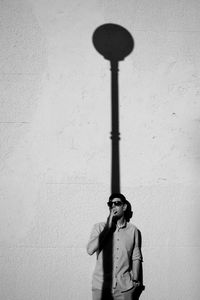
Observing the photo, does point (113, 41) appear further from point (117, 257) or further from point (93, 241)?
point (117, 257)

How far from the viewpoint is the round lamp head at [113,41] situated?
473 centimetres

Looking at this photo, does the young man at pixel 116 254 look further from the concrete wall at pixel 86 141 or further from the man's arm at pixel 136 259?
the concrete wall at pixel 86 141

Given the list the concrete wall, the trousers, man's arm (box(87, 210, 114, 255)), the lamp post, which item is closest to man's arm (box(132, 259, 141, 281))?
the trousers

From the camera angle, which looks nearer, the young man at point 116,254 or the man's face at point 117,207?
the young man at point 116,254

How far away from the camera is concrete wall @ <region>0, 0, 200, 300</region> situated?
448 centimetres

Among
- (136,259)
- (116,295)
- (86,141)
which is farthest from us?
(86,141)

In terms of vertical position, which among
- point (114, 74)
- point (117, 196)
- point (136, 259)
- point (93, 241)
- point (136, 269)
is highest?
point (114, 74)

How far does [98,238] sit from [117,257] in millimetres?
358

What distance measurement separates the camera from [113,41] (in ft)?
15.7

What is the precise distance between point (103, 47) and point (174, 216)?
267 cm

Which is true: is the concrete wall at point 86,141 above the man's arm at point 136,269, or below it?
above

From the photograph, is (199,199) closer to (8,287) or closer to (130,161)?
(130,161)

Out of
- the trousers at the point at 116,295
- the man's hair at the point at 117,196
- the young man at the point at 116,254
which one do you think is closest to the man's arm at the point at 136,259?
the young man at the point at 116,254

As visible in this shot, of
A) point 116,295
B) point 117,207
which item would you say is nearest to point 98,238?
point 117,207
